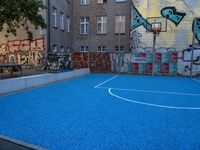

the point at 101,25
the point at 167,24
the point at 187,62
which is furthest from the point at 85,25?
the point at 187,62

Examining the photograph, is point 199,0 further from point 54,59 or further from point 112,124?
point 112,124

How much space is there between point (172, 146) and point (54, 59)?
55.7 ft

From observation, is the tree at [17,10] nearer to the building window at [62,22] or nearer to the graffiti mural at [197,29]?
the building window at [62,22]

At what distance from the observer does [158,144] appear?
184 inches

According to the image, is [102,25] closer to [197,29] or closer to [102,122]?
[197,29]

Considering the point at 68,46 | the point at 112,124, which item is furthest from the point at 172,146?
the point at 68,46

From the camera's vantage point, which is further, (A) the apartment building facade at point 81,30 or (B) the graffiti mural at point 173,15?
(B) the graffiti mural at point 173,15

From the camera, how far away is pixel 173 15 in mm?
23344

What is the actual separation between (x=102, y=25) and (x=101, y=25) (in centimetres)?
13

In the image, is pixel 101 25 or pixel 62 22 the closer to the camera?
pixel 62 22

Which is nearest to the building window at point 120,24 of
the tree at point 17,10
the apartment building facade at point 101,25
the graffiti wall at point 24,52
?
the apartment building facade at point 101,25

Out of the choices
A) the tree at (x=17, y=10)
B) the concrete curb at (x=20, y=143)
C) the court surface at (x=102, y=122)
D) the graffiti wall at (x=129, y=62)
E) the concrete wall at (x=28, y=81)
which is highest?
the tree at (x=17, y=10)

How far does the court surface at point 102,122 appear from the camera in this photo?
4.72 meters

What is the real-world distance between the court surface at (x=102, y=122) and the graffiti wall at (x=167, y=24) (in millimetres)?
14972
